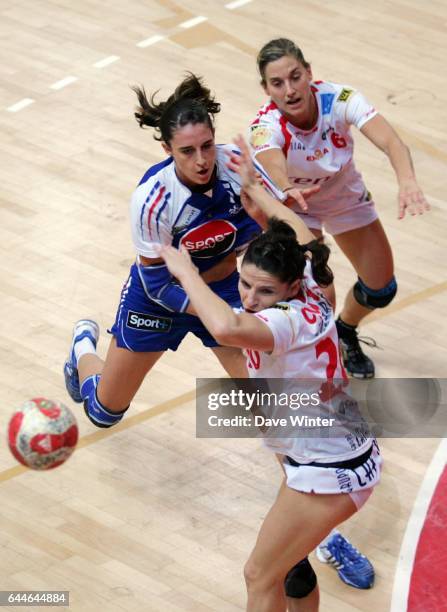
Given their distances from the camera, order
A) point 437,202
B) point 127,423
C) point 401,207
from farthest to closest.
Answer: point 437,202
point 127,423
point 401,207

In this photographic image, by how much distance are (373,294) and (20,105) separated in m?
4.52

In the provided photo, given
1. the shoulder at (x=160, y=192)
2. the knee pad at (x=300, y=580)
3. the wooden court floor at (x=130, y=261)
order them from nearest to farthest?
the knee pad at (x=300, y=580), the shoulder at (x=160, y=192), the wooden court floor at (x=130, y=261)

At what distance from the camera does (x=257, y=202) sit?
18.3ft

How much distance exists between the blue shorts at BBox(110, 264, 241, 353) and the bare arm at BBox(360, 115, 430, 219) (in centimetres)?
93

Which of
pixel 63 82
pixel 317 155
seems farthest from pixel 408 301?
pixel 63 82

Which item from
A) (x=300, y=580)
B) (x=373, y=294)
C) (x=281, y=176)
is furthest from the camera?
(x=373, y=294)

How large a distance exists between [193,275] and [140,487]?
7.31 ft

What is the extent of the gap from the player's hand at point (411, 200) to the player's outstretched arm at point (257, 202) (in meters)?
0.76

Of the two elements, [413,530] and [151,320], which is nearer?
[151,320]

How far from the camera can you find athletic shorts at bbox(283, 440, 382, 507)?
5.00 metres

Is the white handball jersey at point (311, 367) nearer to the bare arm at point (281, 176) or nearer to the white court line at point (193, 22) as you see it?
the bare arm at point (281, 176)

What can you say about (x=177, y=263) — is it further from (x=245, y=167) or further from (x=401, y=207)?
(x=401, y=207)

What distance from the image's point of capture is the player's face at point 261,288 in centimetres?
492

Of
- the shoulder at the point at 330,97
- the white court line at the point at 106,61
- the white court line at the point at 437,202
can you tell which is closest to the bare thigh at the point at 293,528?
the shoulder at the point at 330,97
